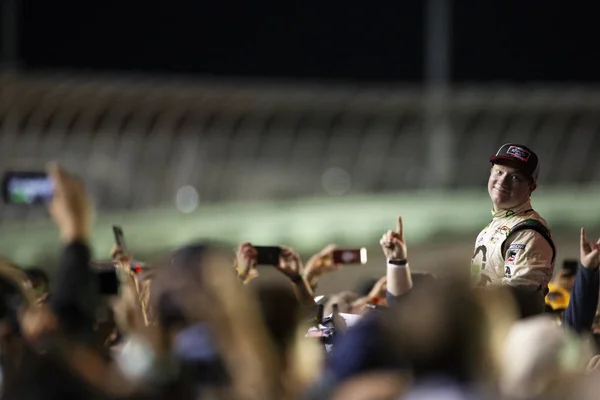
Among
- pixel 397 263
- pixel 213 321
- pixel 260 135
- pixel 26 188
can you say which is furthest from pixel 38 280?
pixel 260 135

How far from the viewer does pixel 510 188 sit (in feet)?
18.0

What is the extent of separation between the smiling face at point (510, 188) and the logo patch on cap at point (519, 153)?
0.06 metres

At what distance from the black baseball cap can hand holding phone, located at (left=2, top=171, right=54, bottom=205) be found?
10.4 ft

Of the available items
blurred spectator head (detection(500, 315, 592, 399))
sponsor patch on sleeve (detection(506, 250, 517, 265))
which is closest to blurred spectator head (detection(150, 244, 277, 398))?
blurred spectator head (detection(500, 315, 592, 399))

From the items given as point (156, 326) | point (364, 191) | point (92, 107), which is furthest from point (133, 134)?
point (156, 326)

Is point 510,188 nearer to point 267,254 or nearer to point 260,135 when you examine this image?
point 267,254

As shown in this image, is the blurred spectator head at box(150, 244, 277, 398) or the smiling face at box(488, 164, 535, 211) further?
the smiling face at box(488, 164, 535, 211)

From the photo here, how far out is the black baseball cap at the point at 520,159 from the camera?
548 centimetres

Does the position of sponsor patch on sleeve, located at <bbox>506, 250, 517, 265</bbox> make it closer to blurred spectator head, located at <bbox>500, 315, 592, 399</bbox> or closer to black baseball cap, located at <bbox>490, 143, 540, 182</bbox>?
black baseball cap, located at <bbox>490, 143, 540, 182</bbox>

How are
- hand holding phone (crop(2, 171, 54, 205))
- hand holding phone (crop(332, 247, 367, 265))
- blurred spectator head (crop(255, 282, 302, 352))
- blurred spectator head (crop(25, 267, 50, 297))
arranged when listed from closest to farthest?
blurred spectator head (crop(255, 282, 302, 352))
hand holding phone (crop(332, 247, 367, 265))
blurred spectator head (crop(25, 267, 50, 297))
hand holding phone (crop(2, 171, 54, 205))

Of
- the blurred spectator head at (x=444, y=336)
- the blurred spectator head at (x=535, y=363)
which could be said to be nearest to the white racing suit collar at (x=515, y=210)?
the blurred spectator head at (x=535, y=363)

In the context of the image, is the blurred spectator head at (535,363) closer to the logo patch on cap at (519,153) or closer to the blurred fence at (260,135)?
the logo patch on cap at (519,153)

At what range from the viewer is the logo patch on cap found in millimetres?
5496

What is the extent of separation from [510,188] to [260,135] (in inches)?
655
